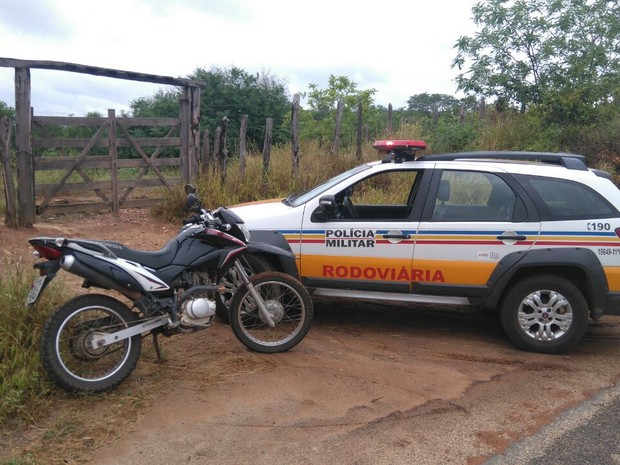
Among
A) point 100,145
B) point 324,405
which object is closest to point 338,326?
point 324,405

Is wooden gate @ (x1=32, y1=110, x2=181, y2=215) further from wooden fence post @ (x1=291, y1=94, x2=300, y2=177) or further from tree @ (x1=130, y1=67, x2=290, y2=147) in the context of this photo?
tree @ (x1=130, y1=67, x2=290, y2=147)

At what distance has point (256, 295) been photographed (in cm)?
482

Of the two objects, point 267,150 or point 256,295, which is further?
point 267,150

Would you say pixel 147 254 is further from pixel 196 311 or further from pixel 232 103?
pixel 232 103

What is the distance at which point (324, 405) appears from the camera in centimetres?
407

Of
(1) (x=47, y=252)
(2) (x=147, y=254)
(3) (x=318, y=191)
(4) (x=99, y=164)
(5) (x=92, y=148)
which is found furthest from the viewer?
(5) (x=92, y=148)

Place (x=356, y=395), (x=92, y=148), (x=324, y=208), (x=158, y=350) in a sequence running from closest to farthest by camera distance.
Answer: (x=356, y=395)
(x=158, y=350)
(x=324, y=208)
(x=92, y=148)

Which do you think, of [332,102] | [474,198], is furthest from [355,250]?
[332,102]

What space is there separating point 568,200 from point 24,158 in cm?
831

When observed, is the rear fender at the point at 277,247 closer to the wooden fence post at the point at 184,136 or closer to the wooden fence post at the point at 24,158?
the wooden fence post at the point at 24,158

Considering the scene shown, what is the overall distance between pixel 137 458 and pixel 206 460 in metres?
0.40

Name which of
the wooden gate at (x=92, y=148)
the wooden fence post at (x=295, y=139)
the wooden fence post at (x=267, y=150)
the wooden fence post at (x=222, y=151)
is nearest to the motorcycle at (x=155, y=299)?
the wooden gate at (x=92, y=148)

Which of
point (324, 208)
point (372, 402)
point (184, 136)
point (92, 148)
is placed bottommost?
point (372, 402)

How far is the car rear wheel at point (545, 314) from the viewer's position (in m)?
5.10
